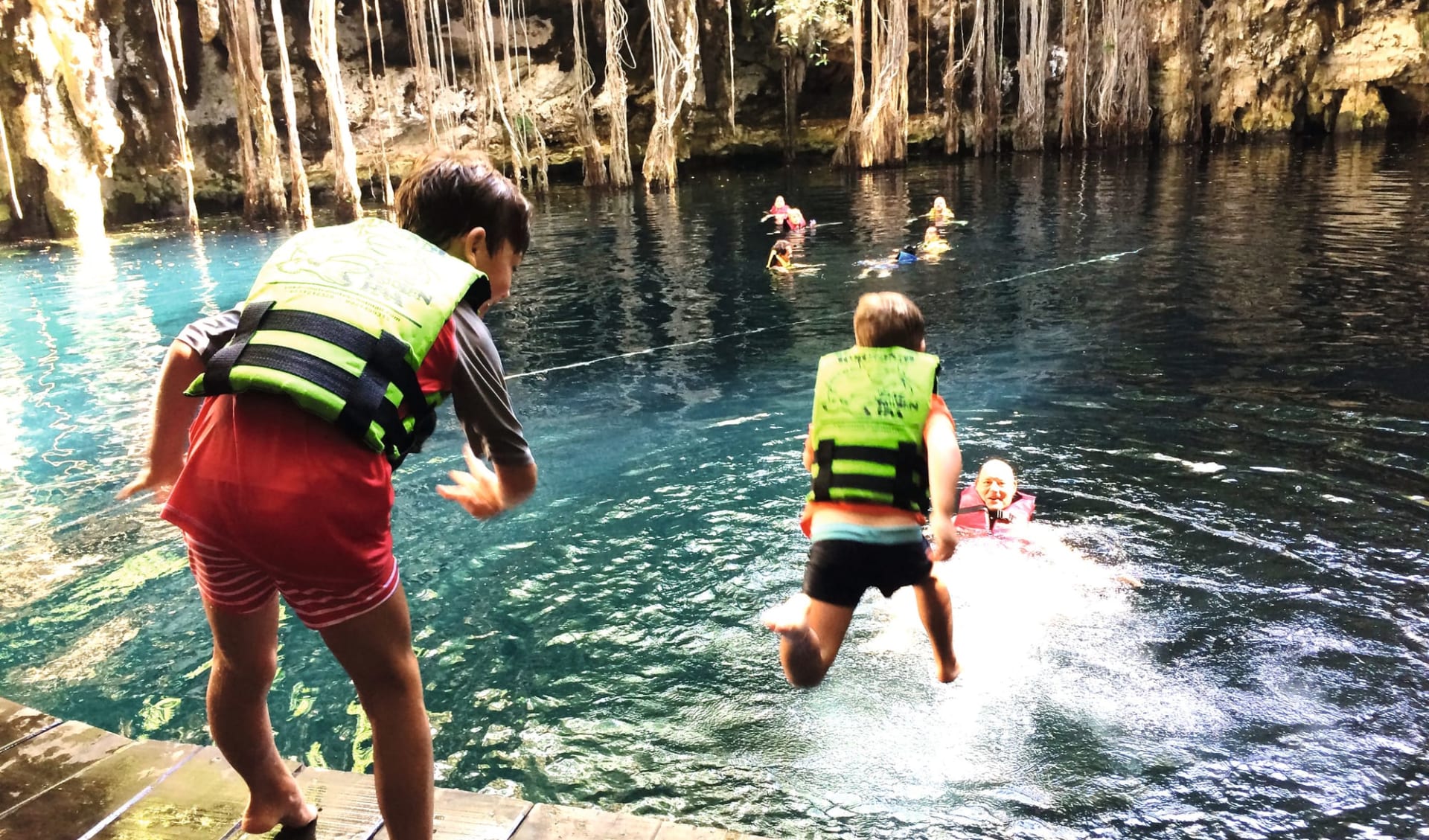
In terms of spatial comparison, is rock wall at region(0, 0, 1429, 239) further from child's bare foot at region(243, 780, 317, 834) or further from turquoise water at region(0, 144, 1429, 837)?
child's bare foot at region(243, 780, 317, 834)

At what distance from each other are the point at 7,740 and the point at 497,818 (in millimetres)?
1392

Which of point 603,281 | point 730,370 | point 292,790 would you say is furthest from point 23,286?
point 292,790

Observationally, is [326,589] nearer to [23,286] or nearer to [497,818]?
[497,818]

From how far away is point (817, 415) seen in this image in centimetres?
282

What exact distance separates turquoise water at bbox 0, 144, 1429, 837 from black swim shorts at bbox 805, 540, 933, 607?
2.04 feet

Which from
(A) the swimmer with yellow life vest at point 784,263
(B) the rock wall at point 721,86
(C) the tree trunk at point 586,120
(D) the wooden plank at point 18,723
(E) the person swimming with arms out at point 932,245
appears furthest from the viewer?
(B) the rock wall at point 721,86

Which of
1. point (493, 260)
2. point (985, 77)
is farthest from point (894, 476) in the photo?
point (985, 77)

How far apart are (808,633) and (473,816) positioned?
99 centimetres

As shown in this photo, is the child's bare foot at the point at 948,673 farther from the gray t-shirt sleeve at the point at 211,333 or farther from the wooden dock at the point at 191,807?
the gray t-shirt sleeve at the point at 211,333

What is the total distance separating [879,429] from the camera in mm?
2695

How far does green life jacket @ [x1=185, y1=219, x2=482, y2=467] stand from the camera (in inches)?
58.6

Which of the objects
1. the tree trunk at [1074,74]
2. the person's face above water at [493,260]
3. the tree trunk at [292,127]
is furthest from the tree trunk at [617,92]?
the person's face above water at [493,260]

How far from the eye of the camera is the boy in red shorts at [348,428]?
1.52m

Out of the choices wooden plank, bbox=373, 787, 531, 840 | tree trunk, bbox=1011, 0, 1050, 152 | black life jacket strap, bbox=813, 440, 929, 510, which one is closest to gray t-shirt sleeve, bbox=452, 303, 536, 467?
wooden plank, bbox=373, 787, 531, 840
